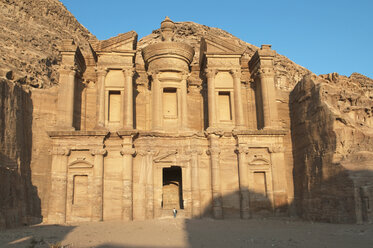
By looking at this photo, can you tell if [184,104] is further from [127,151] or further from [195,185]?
[195,185]

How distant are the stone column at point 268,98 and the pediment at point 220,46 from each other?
83.7 inches

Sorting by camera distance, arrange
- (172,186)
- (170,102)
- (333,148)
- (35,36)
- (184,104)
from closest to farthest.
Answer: (333,148), (184,104), (170,102), (172,186), (35,36)

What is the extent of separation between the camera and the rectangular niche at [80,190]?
1775cm

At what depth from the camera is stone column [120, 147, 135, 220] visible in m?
17.3

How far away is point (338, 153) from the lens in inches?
608

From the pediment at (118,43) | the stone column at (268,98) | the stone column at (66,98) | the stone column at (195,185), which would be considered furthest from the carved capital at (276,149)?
the stone column at (66,98)

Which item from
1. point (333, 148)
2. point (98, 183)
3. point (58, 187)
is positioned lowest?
point (58, 187)

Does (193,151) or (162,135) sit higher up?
(162,135)

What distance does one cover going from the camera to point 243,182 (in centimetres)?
1830

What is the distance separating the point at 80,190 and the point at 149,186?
12.5ft

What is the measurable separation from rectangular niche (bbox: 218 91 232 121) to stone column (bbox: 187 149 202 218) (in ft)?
12.1

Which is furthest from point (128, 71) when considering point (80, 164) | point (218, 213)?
point (218, 213)

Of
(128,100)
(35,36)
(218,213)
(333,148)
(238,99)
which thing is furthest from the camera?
(35,36)

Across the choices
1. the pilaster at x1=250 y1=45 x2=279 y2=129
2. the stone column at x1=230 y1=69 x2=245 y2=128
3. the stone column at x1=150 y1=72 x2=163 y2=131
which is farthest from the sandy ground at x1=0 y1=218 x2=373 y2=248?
the pilaster at x1=250 y1=45 x2=279 y2=129
